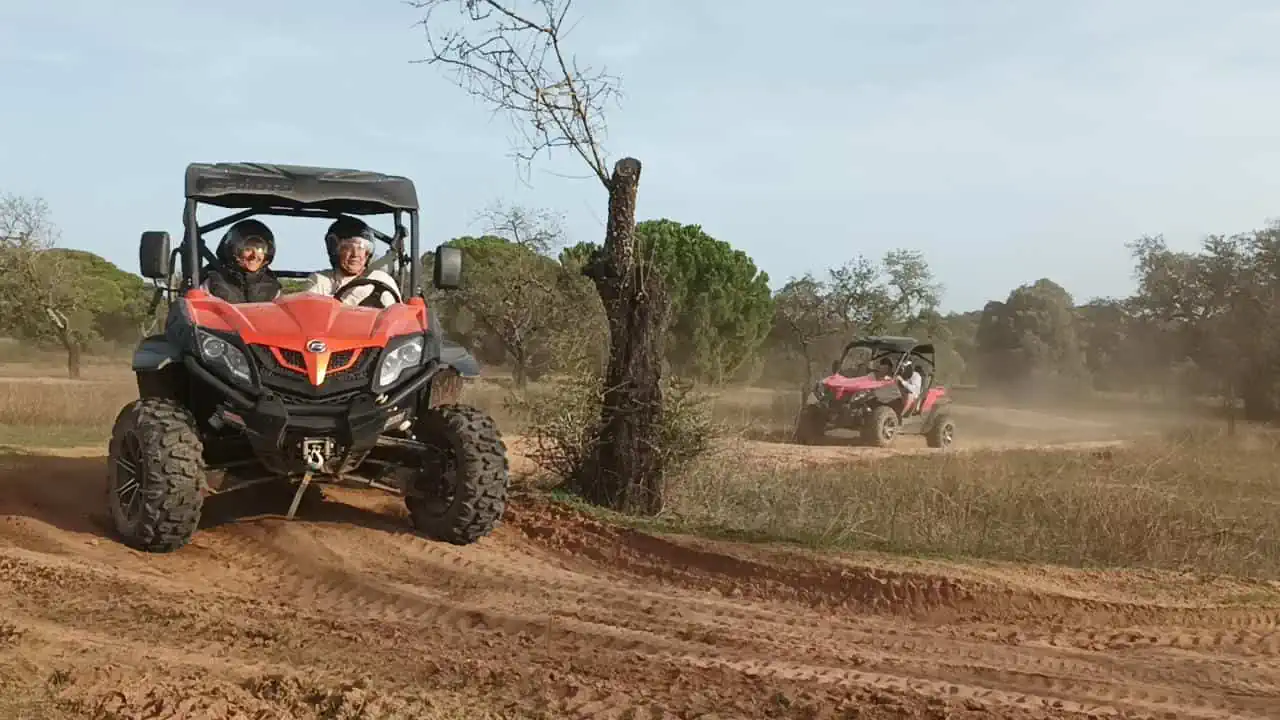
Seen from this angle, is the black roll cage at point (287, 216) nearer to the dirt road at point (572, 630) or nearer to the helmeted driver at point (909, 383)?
the dirt road at point (572, 630)

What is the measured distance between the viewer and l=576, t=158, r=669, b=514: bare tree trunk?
8336mm

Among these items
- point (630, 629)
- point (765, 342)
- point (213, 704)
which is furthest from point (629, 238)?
point (765, 342)

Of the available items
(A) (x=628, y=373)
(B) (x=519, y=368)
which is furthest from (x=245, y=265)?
(B) (x=519, y=368)

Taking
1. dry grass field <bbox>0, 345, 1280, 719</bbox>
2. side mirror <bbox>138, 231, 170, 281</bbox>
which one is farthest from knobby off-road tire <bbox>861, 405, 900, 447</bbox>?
side mirror <bbox>138, 231, 170, 281</bbox>

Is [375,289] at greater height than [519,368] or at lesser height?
greater

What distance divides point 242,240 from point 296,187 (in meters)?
0.55

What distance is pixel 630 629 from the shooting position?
15.7 feet

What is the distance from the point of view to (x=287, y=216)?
7574mm

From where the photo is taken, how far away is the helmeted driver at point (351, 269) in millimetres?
6777

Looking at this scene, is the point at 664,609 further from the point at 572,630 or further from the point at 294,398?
the point at 294,398

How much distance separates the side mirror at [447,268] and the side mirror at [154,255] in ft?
5.31

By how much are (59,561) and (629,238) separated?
452 cm

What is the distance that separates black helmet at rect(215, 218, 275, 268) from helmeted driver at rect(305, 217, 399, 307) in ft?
1.22

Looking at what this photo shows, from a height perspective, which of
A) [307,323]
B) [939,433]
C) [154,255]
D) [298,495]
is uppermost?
[154,255]
